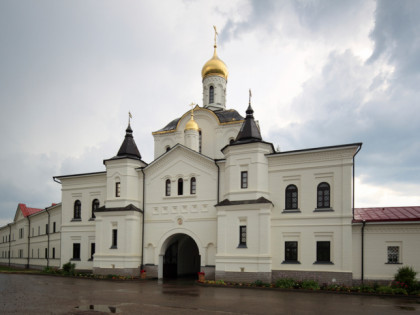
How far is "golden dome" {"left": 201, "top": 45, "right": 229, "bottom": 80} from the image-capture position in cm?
3266

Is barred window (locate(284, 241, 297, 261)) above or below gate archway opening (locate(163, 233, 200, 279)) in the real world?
above

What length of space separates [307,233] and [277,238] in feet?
5.64

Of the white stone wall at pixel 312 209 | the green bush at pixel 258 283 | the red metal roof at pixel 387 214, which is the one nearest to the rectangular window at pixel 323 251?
the white stone wall at pixel 312 209

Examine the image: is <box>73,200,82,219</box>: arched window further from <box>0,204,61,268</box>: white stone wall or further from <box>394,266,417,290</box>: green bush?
<box>394,266,417,290</box>: green bush

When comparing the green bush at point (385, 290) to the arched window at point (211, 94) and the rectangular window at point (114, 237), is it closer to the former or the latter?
the rectangular window at point (114, 237)

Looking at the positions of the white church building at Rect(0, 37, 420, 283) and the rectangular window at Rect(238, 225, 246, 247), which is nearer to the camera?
the white church building at Rect(0, 37, 420, 283)

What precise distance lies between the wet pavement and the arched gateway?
19.7 feet

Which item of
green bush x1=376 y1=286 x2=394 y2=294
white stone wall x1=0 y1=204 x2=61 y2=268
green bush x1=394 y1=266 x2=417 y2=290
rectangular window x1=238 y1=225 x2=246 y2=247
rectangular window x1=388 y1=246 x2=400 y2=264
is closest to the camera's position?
green bush x1=376 y1=286 x2=394 y2=294

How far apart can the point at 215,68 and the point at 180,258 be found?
15905mm

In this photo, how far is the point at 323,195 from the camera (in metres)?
21.5

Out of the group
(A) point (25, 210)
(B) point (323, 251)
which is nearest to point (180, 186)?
(B) point (323, 251)

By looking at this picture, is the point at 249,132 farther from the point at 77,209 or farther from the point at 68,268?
the point at 68,268

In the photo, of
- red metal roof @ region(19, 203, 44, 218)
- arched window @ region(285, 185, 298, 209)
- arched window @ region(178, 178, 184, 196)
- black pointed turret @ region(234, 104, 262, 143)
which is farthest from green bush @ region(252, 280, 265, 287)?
red metal roof @ region(19, 203, 44, 218)

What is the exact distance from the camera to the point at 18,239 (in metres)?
45.0
